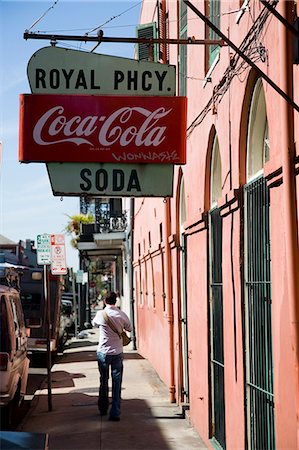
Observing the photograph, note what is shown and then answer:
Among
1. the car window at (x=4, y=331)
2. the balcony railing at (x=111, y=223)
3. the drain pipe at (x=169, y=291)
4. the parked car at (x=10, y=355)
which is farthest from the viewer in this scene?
the balcony railing at (x=111, y=223)

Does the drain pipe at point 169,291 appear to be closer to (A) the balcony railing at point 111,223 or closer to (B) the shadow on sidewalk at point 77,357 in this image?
(B) the shadow on sidewalk at point 77,357


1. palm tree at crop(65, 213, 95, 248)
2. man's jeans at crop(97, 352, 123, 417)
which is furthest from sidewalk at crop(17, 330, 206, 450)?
palm tree at crop(65, 213, 95, 248)

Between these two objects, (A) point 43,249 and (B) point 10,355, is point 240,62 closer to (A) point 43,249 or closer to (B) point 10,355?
(B) point 10,355

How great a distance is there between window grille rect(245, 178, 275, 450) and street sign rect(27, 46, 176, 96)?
146 centimetres

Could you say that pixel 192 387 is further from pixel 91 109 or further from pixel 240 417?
pixel 91 109

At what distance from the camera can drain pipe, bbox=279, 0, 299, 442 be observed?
4.94 meters

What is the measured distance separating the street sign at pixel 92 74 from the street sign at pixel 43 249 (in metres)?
5.63

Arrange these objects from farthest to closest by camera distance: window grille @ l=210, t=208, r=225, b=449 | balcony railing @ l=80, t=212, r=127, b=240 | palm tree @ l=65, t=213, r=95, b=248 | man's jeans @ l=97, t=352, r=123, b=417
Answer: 1. palm tree @ l=65, t=213, r=95, b=248
2. balcony railing @ l=80, t=212, r=127, b=240
3. man's jeans @ l=97, t=352, r=123, b=417
4. window grille @ l=210, t=208, r=225, b=449

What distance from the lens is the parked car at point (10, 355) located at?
9367 mm

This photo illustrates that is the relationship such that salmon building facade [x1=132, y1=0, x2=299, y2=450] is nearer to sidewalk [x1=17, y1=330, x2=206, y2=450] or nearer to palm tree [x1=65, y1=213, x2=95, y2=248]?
sidewalk [x1=17, y1=330, x2=206, y2=450]

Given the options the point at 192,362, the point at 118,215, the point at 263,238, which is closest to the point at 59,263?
→ the point at 192,362

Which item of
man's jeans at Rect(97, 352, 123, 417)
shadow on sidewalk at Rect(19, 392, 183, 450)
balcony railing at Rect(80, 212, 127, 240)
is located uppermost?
balcony railing at Rect(80, 212, 127, 240)

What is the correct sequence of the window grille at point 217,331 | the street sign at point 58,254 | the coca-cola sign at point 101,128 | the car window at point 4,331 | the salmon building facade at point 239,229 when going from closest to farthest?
1. the salmon building facade at point 239,229
2. the coca-cola sign at point 101,128
3. the window grille at point 217,331
4. the car window at point 4,331
5. the street sign at point 58,254

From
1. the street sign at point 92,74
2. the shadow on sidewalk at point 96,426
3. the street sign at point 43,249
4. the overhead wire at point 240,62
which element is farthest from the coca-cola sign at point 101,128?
the street sign at point 43,249
